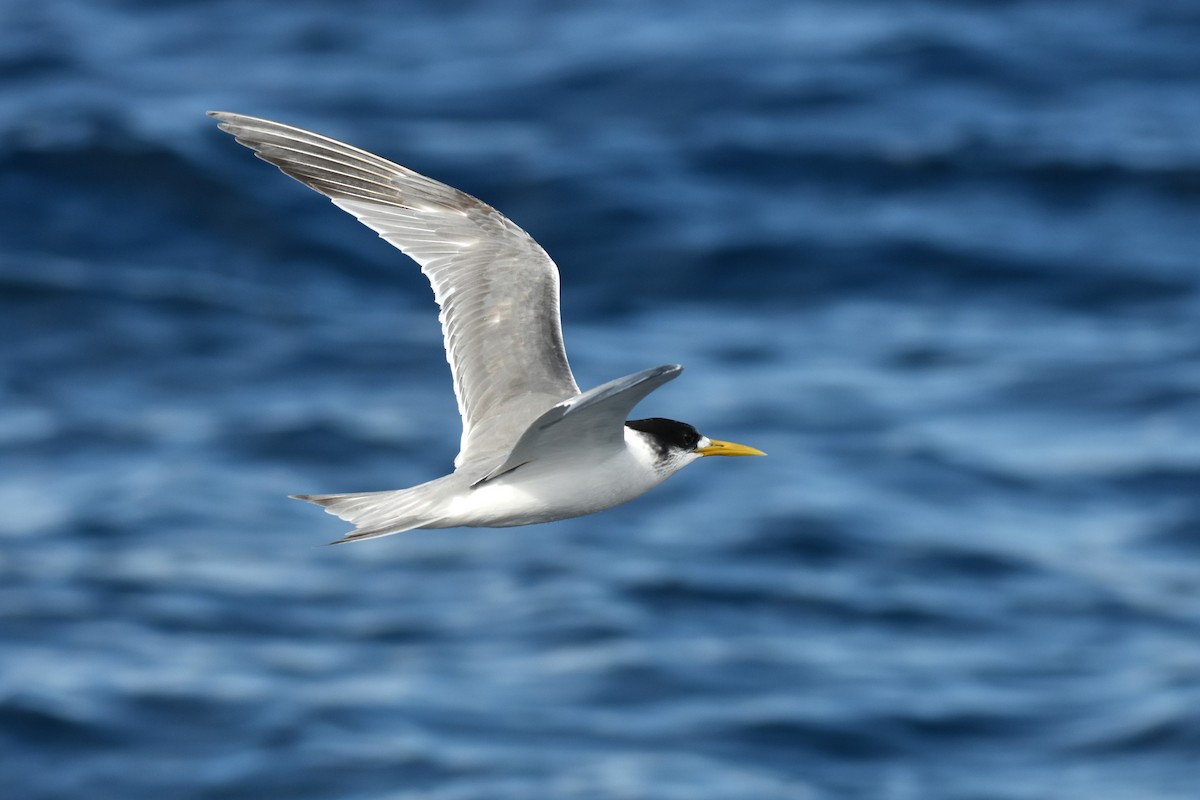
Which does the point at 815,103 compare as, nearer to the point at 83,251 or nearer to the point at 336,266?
the point at 336,266

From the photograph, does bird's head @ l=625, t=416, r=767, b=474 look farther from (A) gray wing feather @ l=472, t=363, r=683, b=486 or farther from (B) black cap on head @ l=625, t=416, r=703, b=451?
(A) gray wing feather @ l=472, t=363, r=683, b=486

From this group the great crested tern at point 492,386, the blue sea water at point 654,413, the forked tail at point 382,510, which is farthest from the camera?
the blue sea water at point 654,413

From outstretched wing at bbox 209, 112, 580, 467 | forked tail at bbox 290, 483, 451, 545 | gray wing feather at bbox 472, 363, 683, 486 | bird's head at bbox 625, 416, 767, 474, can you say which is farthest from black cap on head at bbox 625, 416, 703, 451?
forked tail at bbox 290, 483, 451, 545

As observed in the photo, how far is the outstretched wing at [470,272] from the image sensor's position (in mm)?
10781

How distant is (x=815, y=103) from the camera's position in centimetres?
3772

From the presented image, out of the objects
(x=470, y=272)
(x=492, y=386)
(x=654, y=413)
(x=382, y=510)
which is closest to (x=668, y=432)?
(x=492, y=386)

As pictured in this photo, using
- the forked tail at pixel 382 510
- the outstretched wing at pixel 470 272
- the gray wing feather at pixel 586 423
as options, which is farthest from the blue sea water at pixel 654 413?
the gray wing feather at pixel 586 423

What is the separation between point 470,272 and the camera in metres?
11.4

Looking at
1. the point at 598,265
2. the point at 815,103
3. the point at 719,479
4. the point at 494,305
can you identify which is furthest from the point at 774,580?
the point at 494,305

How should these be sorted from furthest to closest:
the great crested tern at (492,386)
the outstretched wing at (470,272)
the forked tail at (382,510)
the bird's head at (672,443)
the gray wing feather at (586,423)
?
the outstretched wing at (470,272)
the bird's head at (672,443)
the great crested tern at (492,386)
the forked tail at (382,510)
the gray wing feather at (586,423)

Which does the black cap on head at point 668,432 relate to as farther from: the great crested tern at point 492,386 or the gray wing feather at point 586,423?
the gray wing feather at point 586,423

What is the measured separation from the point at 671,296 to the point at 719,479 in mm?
4215

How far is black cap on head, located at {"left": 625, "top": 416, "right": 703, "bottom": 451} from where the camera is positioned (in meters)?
10.0

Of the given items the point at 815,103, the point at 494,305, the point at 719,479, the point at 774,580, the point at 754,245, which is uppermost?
the point at 815,103
